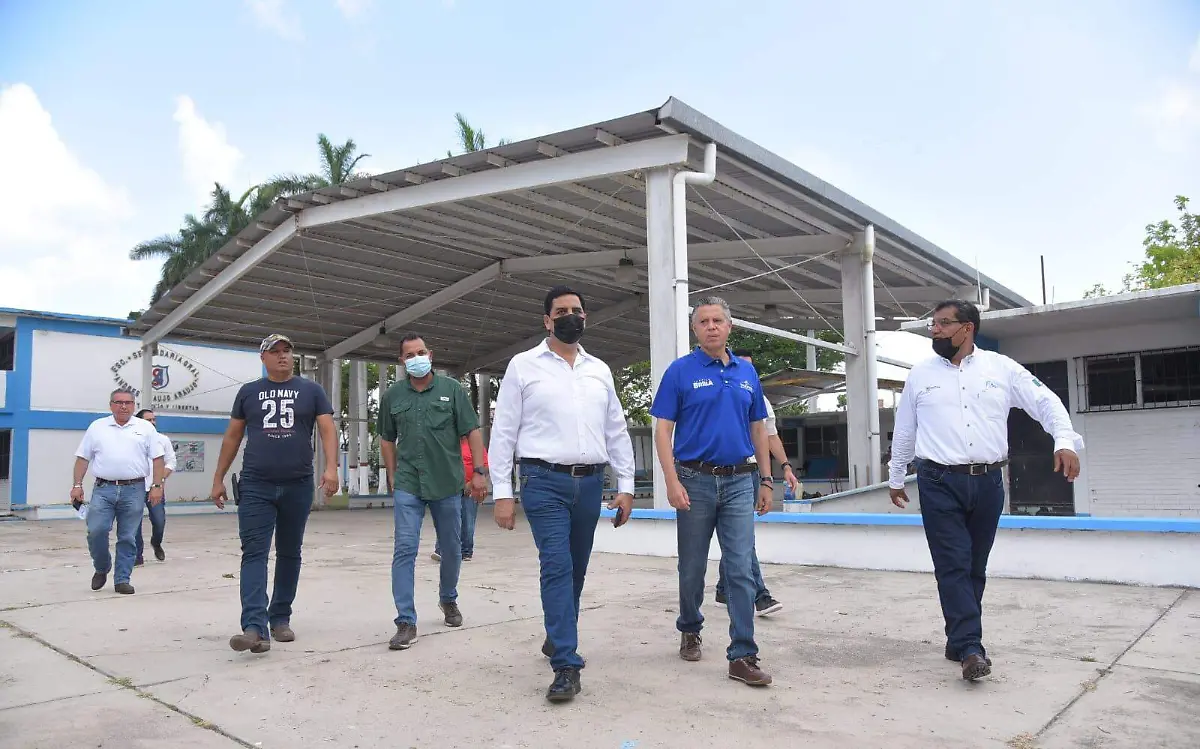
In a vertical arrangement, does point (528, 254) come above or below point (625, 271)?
above

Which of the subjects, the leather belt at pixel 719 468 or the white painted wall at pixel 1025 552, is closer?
the leather belt at pixel 719 468

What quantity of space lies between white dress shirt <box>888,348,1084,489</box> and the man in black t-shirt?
3211 mm

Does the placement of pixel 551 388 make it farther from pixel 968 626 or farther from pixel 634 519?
pixel 634 519

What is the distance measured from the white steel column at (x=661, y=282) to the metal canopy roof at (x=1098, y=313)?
106 inches

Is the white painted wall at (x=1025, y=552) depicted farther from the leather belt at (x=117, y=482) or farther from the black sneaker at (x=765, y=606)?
the leather belt at (x=117, y=482)

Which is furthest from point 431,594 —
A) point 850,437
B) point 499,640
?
point 850,437

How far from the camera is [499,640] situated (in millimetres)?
5113

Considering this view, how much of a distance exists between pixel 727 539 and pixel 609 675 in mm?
857

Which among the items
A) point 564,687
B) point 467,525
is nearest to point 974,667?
point 564,687

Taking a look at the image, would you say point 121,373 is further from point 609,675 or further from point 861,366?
point 609,675

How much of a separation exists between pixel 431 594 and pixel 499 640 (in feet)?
6.25

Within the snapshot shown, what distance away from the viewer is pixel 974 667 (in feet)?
13.0

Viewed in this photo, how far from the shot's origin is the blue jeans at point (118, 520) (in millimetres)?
7238

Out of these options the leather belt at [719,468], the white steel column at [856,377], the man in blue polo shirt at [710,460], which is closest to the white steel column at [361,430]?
the white steel column at [856,377]
